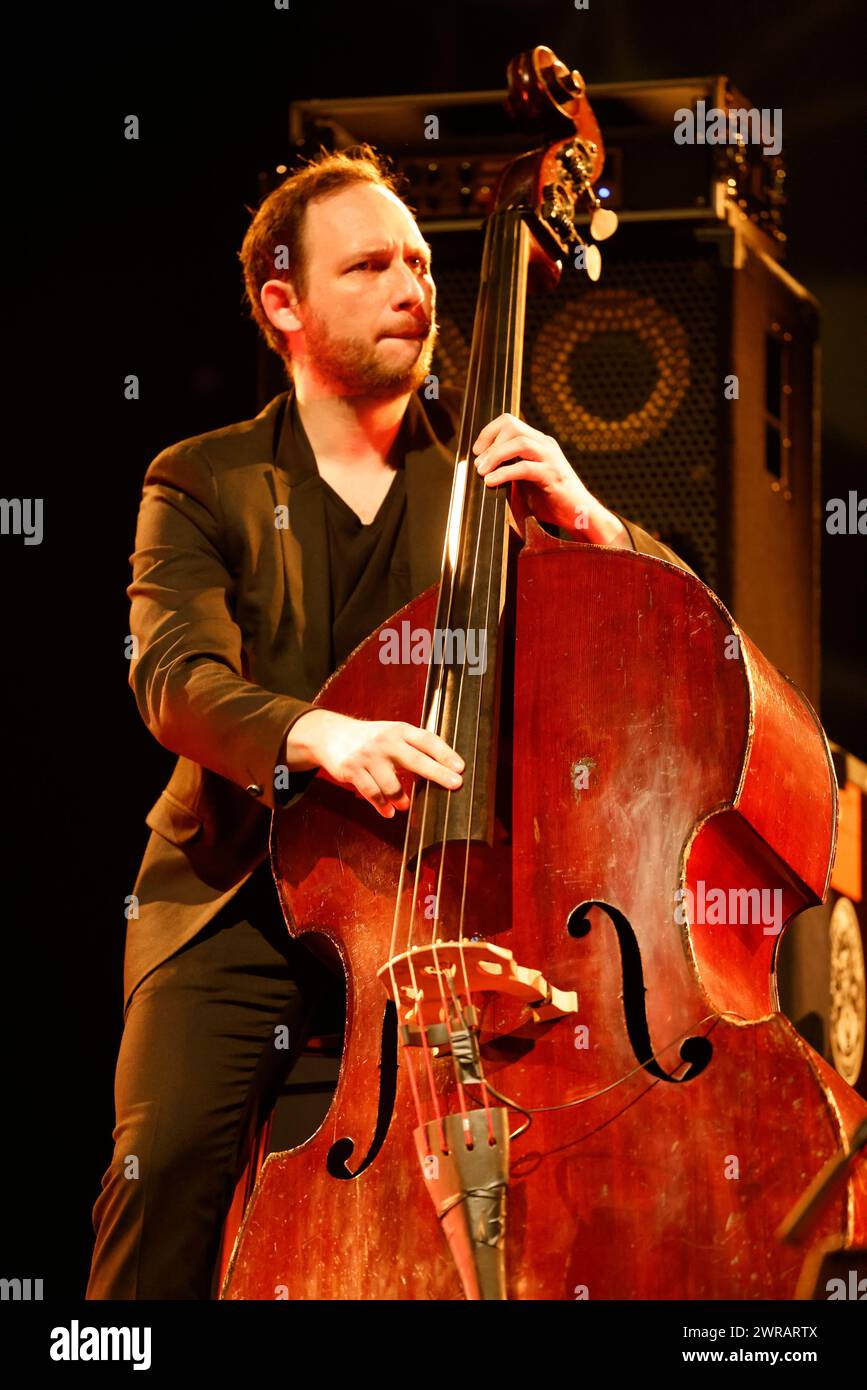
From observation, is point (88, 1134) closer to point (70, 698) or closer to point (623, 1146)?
point (70, 698)

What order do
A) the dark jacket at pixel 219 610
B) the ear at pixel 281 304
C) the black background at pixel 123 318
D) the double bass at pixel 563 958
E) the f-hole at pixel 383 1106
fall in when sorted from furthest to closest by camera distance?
the black background at pixel 123 318 → the ear at pixel 281 304 → the dark jacket at pixel 219 610 → the f-hole at pixel 383 1106 → the double bass at pixel 563 958

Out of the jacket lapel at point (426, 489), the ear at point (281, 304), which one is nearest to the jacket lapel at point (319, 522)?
the jacket lapel at point (426, 489)

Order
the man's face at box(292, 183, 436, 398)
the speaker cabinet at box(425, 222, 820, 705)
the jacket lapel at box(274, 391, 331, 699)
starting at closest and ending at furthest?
the jacket lapel at box(274, 391, 331, 699), the man's face at box(292, 183, 436, 398), the speaker cabinet at box(425, 222, 820, 705)

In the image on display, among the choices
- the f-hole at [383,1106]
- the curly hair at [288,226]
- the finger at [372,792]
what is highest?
the curly hair at [288,226]

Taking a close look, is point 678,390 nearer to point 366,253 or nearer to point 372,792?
point 366,253

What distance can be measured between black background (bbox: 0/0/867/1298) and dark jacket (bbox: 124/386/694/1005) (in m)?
0.64

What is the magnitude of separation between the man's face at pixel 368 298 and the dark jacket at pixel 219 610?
0.34ft

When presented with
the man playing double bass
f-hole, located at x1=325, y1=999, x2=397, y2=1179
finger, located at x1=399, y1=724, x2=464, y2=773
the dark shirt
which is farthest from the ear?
f-hole, located at x1=325, y1=999, x2=397, y2=1179

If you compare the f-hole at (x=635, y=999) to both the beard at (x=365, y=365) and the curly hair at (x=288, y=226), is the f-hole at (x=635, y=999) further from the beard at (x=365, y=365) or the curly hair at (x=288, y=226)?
the curly hair at (x=288, y=226)

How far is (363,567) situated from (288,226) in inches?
20.4

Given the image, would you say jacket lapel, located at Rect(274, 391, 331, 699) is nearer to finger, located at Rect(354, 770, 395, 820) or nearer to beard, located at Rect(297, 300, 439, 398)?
beard, located at Rect(297, 300, 439, 398)

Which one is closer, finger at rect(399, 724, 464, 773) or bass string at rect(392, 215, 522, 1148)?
bass string at rect(392, 215, 522, 1148)

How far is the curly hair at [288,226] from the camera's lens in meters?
2.34

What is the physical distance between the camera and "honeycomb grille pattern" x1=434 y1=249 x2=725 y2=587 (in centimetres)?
253
